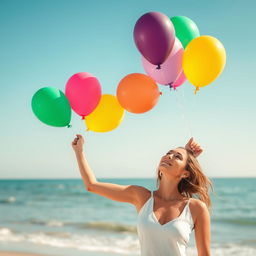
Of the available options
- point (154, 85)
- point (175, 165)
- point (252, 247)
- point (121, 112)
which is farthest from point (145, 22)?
point (252, 247)

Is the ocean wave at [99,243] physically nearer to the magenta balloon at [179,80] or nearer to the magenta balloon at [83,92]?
the magenta balloon at [179,80]

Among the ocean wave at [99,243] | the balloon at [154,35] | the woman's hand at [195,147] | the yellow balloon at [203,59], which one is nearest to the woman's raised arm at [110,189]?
the woman's hand at [195,147]

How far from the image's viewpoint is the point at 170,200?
3047 millimetres

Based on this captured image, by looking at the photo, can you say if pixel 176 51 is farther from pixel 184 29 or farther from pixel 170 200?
pixel 170 200

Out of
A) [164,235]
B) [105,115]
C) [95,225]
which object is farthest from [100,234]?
[164,235]

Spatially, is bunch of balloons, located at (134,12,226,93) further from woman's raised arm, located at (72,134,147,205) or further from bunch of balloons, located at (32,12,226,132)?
woman's raised arm, located at (72,134,147,205)

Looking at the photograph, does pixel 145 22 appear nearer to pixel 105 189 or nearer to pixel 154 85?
pixel 154 85

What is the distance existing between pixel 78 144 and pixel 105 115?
771 mm

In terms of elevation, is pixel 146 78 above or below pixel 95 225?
above

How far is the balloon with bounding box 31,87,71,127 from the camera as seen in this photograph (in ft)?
11.7

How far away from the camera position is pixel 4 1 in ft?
29.4

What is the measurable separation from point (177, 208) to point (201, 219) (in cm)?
18

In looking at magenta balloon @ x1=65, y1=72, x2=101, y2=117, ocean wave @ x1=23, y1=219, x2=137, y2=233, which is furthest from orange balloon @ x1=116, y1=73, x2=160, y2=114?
ocean wave @ x1=23, y1=219, x2=137, y2=233

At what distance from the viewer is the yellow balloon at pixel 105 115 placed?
3.89 meters
